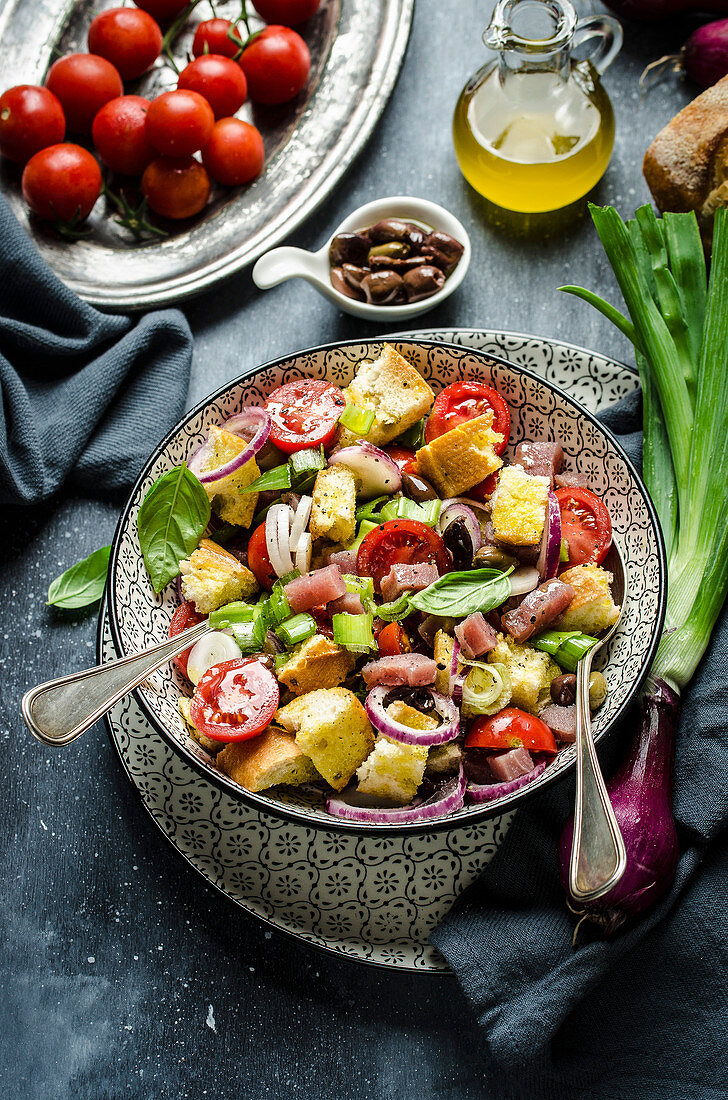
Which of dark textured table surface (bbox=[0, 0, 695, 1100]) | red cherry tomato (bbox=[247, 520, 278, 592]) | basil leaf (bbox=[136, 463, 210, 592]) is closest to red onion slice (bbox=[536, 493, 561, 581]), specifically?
red cherry tomato (bbox=[247, 520, 278, 592])

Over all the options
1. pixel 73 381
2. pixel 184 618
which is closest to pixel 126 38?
pixel 73 381

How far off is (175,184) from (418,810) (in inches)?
90.7

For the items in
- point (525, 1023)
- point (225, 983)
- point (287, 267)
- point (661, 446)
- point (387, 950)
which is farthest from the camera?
point (287, 267)

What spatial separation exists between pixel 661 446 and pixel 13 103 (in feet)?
8.20

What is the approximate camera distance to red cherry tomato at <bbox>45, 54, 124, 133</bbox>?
10.4 ft

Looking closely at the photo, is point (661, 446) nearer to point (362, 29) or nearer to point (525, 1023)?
point (525, 1023)

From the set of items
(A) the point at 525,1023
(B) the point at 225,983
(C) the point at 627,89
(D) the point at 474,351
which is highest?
(C) the point at 627,89

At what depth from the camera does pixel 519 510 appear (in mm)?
2240

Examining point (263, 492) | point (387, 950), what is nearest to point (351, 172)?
point (263, 492)

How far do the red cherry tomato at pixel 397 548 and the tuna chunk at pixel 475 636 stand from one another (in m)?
0.22

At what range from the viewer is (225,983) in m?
2.46

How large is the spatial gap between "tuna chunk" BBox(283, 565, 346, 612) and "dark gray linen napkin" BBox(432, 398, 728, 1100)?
2.58ft

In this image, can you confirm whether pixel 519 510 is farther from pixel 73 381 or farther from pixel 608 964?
pixel 73 381

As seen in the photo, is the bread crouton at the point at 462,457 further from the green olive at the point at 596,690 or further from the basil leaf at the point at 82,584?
the basil leaf at the point at 82,584
